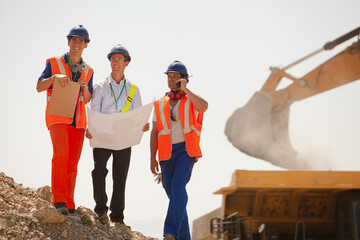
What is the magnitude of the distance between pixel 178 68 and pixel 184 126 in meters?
0.59

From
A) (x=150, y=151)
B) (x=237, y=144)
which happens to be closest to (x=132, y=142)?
(x=150, y=151)

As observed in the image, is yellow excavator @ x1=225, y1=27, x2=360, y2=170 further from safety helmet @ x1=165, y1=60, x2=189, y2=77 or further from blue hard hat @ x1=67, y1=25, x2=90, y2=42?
blue hard hat @ x1=67, y1=25, x2=90, y2=42

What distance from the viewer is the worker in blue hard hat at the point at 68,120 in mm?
4801

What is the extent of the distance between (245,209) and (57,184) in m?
3.21

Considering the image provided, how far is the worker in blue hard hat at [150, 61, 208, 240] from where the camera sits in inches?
193

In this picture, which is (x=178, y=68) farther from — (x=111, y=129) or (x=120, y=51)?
(x=111, y=129)

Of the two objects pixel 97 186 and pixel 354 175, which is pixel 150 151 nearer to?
pixel 97 186

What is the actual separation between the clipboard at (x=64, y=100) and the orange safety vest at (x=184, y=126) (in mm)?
845

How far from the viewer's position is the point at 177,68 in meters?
5.21

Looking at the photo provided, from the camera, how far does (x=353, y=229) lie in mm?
6562

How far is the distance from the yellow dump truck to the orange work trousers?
7.55 feet

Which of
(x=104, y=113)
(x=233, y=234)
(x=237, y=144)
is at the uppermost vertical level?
(x=237, y=144)

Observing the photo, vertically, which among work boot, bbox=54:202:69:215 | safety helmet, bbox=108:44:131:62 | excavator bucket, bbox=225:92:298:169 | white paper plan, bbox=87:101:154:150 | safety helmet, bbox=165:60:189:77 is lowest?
work boot, bbox=54:202:69:215

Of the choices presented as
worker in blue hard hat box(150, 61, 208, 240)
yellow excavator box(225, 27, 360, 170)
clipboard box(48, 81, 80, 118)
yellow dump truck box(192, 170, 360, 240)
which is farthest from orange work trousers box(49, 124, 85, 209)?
yellow excavator box(225, 27, 360, 170)
